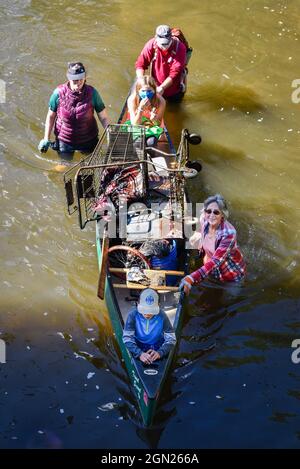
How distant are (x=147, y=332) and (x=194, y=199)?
3.99 meters

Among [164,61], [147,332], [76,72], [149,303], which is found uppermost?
[76,72]

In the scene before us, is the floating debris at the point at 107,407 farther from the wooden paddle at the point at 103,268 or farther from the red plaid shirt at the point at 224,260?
the red plaid shirt at the point at 224,260

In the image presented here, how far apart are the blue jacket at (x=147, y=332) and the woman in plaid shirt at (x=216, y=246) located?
74 centimetres

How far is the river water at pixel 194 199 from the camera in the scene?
26.7 ft

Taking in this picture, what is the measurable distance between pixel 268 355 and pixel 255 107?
6.29 meters

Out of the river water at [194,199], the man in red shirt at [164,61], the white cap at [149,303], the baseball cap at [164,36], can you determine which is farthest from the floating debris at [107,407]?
the baseball cap at [164,36]

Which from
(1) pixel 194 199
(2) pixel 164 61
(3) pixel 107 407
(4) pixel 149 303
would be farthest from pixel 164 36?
(3) pixel 107 407

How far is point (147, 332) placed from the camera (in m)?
7.87

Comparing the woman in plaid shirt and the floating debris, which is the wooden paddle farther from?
the floating debris

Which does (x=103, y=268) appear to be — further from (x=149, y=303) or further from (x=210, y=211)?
(x=210, y=211)

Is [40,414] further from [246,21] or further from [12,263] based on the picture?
[246,21]

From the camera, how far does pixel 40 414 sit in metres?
8.14

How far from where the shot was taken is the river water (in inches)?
321
